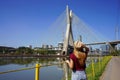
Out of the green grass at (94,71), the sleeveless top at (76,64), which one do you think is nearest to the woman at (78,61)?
the sleeveless top at (76,64)

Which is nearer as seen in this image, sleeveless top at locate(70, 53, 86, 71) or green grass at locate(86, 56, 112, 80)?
sleeveless top at locate(70, 53, 86, 71)

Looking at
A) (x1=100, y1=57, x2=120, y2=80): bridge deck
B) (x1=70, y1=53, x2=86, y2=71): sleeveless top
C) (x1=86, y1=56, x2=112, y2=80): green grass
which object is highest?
(x1=70, y1=53, x2=86, y2=71): sleeveless top

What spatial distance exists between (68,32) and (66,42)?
13.2 ft

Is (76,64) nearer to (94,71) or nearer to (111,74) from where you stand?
(111,74)

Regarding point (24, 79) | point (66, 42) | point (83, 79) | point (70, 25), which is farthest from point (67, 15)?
point (83, 79)

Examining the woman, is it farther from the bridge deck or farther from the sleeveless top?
the bridge deck

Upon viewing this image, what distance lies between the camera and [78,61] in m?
5.37

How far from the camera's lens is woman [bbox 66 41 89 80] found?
5.33 m

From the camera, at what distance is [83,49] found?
545cm

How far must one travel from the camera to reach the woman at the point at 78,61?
5.33 metres

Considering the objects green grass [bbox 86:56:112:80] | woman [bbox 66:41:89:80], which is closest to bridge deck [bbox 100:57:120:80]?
green grass [bbox 86:56:112:80]

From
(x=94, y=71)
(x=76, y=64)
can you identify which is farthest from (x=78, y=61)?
(x=94, y=71)

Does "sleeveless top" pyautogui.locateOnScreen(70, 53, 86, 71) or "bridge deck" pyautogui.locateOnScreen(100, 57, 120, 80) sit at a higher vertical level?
"sleeveless top" pyautogui.locateOnScreen(70, 53, 86, 71)

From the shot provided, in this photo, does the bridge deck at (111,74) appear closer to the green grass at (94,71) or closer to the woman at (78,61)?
the green grass at (94,71)
